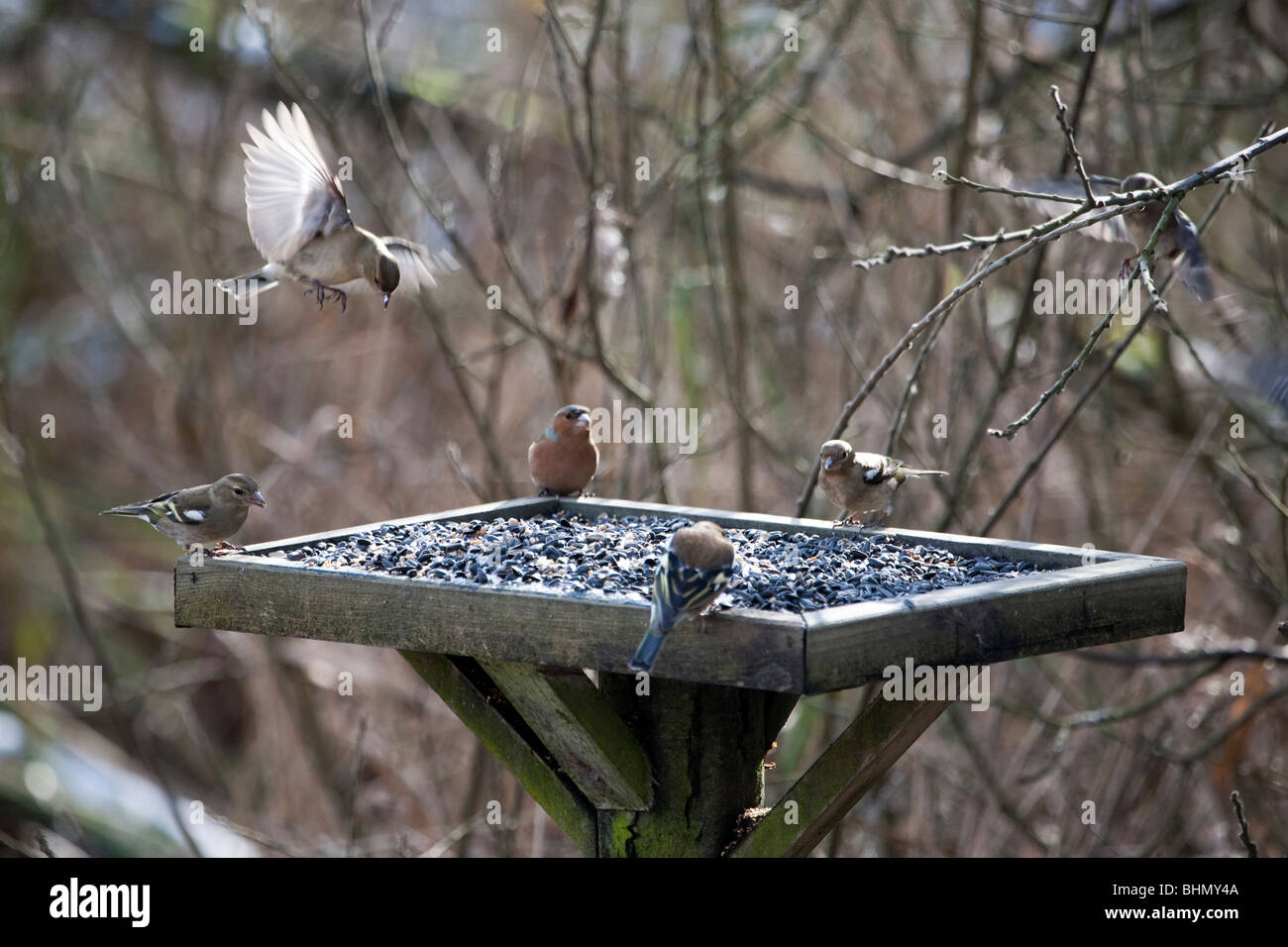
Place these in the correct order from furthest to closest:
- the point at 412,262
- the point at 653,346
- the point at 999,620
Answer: the point at 653,346, the point at 412,262, the point at 999,620

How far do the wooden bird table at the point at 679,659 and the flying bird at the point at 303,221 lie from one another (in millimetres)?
968

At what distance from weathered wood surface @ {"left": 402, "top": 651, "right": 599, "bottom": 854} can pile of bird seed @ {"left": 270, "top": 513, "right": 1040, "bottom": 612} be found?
0.27 m

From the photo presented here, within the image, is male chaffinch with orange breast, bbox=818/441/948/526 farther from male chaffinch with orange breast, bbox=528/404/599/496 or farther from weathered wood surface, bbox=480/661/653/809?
weathered wood surface, bbox=480/661/653/809

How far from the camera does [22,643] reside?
397 inches

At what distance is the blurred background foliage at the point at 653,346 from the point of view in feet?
19.5

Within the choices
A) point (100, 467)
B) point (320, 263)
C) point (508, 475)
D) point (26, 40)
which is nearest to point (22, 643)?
point (100, 467)

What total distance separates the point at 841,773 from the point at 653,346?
148 inches

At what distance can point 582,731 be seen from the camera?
11.3 feet

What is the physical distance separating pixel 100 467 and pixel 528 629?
8.54 m

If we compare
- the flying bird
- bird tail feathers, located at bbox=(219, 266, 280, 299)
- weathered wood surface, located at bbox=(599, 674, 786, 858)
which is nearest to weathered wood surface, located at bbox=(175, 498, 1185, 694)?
weathered wood surface, located at bbox=(599, 674, 786, 858)

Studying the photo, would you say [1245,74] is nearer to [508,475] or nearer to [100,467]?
[508,475]

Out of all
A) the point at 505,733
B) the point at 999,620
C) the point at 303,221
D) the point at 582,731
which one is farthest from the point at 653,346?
the point at 999,620

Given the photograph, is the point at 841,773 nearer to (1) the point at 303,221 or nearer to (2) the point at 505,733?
(2) the point at 505,733

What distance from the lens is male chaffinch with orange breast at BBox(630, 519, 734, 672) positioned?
3.00 m
